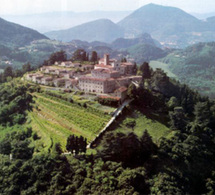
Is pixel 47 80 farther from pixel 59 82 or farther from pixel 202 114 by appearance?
pixel 202 114

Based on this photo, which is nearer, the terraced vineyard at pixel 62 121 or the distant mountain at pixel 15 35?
the terraced vineyard at pixel 62 121

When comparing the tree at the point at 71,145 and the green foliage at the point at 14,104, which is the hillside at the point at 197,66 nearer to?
the green foliage at the point at 14,104

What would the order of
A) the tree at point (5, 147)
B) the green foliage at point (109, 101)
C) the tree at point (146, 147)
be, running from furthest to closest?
1. the green foliage at point (109, 101)
2. the tree at point (5, 147)
3. the tree at point (146, 147)

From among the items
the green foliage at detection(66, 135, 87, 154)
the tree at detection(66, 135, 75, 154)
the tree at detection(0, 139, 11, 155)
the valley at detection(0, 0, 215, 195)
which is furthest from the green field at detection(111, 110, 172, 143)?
the tree at detection(0, 139, 11, 155)

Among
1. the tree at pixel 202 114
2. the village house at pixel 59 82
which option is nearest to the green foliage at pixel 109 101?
the tree at pixel 202 114

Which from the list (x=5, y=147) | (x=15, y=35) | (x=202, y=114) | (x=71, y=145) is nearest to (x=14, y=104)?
(x=5, y=147)

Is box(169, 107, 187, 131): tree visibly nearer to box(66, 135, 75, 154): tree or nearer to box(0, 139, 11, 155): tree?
box(66, 135, 75, 154): tree

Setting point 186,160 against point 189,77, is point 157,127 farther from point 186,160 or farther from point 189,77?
point 189,77
